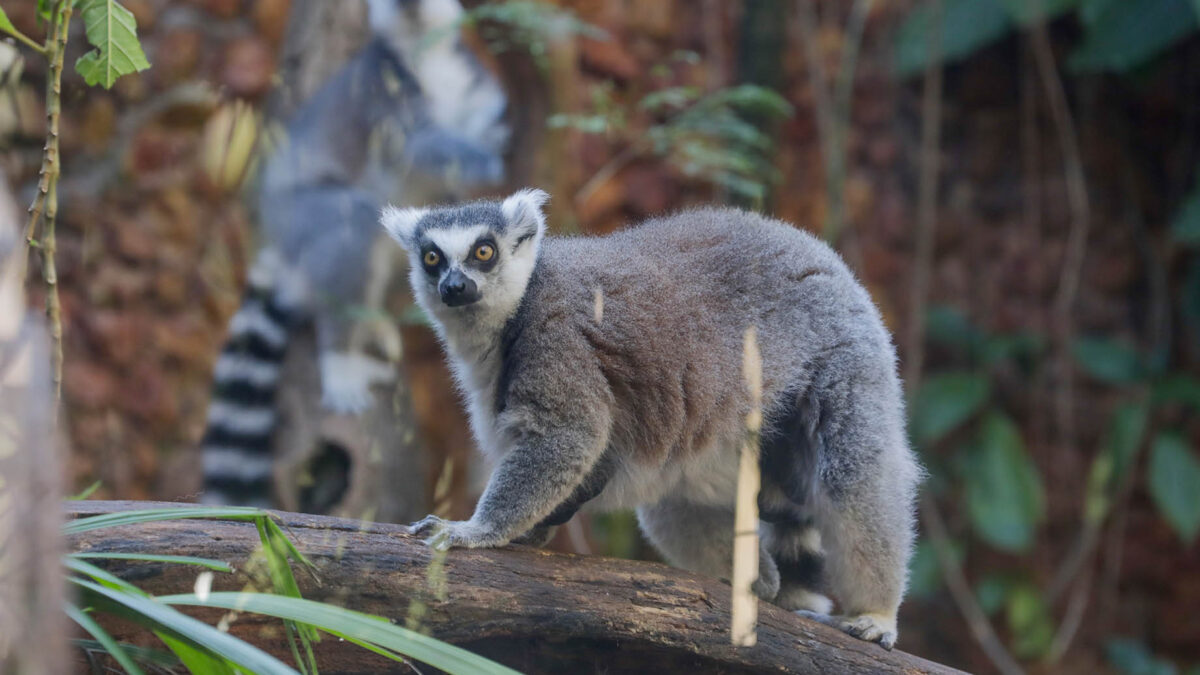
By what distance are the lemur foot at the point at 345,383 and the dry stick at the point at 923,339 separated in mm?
2838

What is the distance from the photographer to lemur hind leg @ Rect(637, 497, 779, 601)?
290 cm

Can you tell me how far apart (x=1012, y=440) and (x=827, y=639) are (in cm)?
378

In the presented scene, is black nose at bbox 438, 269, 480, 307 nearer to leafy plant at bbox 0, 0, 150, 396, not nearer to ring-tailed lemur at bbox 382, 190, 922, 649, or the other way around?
ring-tailed lemur at bbox 382, 190, 922, 649

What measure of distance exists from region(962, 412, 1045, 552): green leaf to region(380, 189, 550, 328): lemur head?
3.84 m

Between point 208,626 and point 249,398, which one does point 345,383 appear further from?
point 208,626

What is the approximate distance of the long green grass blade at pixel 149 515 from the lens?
1.84 metres

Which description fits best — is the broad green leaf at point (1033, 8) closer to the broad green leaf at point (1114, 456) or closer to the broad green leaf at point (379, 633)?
the broad green leaf at point (1114, 456)

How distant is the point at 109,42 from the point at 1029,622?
5.72m

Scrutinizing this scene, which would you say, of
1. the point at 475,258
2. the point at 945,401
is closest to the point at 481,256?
the point at 475,258

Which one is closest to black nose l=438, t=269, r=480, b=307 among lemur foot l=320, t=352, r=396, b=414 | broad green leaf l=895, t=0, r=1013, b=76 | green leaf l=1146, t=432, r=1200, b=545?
lemur foot l=320, t=352, r=396, b=414

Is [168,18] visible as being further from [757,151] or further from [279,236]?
[757,151]

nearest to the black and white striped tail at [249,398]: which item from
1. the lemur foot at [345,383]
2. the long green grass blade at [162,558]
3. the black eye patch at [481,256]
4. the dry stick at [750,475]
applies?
the lemur foot at [345,383]

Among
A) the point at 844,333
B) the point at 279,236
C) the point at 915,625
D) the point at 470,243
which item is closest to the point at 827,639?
the point at 844,333

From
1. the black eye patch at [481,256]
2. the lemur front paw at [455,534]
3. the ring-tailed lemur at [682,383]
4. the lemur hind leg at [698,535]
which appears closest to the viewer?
the lemur front paw at [455,534]
